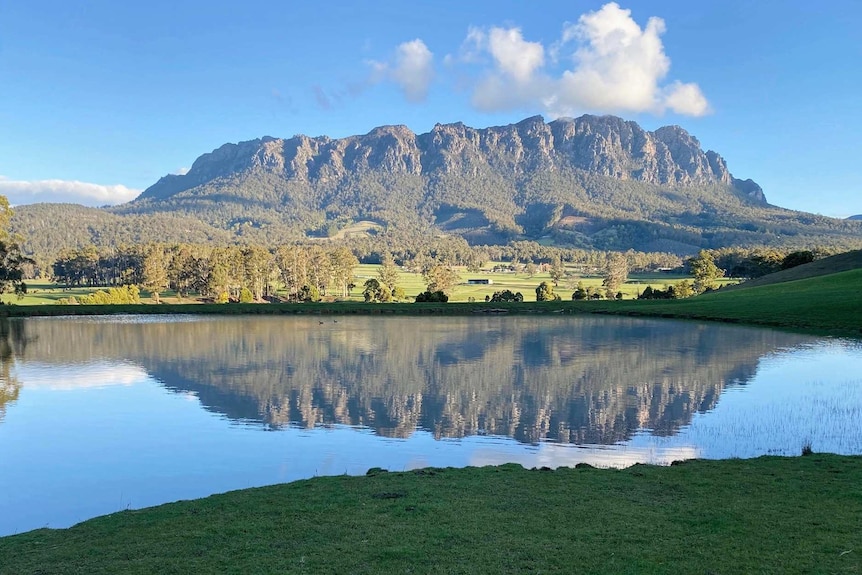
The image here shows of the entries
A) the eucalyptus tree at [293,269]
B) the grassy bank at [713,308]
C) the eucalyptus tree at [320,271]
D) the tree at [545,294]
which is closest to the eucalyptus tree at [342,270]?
the eucalyptus tree at [320,271]

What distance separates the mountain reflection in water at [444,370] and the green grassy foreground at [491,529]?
7056mm

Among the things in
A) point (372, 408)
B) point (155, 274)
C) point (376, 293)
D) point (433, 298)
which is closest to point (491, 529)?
point (372, 408)

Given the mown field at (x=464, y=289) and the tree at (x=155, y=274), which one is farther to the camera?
the tree at (x=155, y=274)

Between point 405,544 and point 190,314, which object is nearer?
point 405,544

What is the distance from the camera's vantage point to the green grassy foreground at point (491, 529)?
862cm

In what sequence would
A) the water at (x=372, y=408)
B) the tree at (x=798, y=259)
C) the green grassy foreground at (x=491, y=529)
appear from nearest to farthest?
the green grassy foreground at (x=491, y=529) < the water at (x=372, y=408) < the tree at (x=798, y=259)

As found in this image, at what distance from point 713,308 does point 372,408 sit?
185ft

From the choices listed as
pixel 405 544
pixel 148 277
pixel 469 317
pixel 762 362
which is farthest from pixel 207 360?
pixel 148 277

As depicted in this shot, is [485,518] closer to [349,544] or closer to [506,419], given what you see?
[349,544]

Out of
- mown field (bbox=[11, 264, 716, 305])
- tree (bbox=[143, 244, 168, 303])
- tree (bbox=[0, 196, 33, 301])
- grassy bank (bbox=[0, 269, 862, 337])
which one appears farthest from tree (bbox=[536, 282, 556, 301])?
tree (bbox=[0, 196, 33, 301])

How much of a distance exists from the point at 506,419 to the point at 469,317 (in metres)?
49.8

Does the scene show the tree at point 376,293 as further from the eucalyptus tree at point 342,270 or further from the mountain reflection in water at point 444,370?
the mountain reflection in water at point 444,370

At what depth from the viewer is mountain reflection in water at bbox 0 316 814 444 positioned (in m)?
22.4

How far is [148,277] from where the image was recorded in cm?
11688
